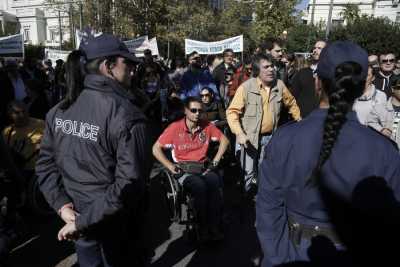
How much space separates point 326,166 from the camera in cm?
163

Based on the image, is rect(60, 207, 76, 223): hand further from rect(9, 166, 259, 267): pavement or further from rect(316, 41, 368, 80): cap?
rect(9, 166, 259, 267): pavement

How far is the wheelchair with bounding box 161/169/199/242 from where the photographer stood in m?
4.13

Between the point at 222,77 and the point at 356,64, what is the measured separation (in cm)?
783

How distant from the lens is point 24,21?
66375mm

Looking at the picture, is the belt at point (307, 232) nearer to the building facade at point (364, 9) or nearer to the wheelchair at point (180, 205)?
the wheelchair at point (180, 205)

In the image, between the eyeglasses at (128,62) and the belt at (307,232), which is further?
the eyeglasses at (128,62)

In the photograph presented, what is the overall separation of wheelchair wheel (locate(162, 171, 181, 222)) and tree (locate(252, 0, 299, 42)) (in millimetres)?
24001

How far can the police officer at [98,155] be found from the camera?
204 cm

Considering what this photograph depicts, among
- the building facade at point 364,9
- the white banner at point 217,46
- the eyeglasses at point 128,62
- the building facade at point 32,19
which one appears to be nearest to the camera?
the eyeglasses at point 128,62

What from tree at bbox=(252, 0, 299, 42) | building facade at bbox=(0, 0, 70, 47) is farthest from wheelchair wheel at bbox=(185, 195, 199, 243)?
building facade at bbox=(0, 0, 70, 47)

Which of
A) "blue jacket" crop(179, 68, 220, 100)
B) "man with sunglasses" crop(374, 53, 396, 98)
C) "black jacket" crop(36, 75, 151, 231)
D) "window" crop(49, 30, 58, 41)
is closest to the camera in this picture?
"black jacket" crop(36, 75, 151, 231)

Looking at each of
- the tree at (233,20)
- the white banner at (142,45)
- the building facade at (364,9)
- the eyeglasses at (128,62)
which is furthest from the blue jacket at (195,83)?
the building facade at (364,9)

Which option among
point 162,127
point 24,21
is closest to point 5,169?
point 162,127

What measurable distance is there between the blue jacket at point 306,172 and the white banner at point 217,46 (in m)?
13.1
